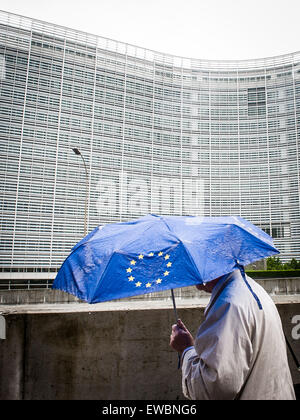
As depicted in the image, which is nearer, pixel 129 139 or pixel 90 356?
pixel 90 356

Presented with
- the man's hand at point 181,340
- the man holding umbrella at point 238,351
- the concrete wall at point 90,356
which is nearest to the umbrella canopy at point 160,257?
the man holding umbrella at point 238,351

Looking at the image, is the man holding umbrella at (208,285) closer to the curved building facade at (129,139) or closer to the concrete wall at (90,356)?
the concrete wall at (90,356)

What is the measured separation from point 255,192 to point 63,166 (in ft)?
134

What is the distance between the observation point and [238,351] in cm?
123

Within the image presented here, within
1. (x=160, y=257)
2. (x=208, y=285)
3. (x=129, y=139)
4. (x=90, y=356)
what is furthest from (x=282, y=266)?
(x=160, y=257)

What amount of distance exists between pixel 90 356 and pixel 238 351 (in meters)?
1.97

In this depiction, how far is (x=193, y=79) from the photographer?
64812mm

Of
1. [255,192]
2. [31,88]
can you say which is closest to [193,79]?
[255,192]

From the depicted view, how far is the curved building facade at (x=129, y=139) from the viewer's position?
49469mm

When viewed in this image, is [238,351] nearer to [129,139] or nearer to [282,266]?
[282,266]

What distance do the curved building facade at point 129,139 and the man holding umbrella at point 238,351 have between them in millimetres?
50716

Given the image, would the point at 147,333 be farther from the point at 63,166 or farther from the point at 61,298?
the point at 63,166

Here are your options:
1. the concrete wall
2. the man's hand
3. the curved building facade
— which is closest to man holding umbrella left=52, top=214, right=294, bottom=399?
the man's hand

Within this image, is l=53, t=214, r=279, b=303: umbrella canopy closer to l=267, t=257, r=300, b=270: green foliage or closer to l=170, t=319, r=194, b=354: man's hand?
l=170, t=319, r=194, b=354: man's hand
